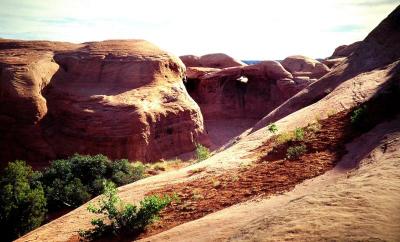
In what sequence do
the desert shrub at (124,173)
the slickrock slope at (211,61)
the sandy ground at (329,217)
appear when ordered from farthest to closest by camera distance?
the slickrock slope at (211,61) < the desert shrub at (124,173) < the sandy ground at (329,217)

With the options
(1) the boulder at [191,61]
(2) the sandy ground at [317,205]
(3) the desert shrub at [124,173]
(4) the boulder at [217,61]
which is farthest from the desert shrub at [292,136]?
(1) the boulder at [191,61]

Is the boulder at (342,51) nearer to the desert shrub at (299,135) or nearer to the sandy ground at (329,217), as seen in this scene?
the desert shrub at (299,135)

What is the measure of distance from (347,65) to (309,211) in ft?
34.5

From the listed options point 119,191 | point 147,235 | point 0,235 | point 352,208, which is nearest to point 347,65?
point 119,191

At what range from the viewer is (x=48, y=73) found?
847 inches

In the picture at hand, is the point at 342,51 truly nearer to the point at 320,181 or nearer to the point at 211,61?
the point at 211,61

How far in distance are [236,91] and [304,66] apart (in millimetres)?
6369

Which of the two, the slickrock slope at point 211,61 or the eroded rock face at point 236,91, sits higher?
the slickrock slope at point 211,61

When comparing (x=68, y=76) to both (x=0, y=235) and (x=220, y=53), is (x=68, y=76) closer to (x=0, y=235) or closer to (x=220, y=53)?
(x=0, y=235)

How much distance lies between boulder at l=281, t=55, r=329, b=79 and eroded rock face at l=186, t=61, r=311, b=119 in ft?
8.66

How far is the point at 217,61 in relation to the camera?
121 ft

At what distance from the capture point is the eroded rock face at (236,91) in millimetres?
30328

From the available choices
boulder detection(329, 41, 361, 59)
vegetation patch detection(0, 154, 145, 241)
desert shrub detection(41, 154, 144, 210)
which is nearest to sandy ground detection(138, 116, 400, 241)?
vegetation patch detection(0, 154, 145, 241)

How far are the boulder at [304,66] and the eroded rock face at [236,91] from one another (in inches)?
104
